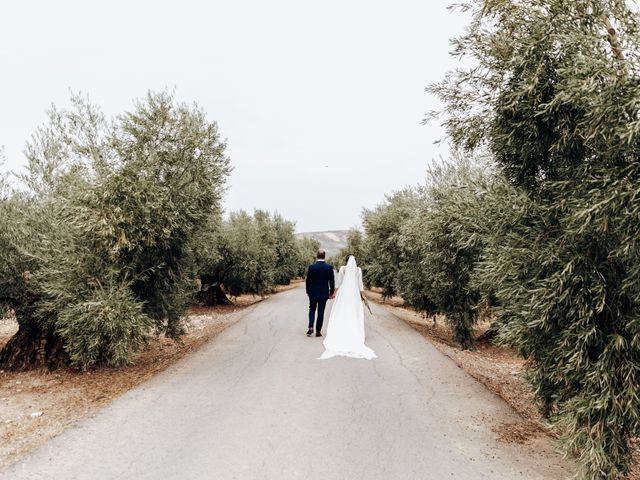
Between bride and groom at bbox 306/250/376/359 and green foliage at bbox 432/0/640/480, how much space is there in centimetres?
581

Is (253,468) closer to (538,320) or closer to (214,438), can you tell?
(214,438)

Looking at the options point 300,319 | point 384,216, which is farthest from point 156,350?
point 384,216

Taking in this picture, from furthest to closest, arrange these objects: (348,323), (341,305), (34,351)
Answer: (341,305), (348,323), (34,351)

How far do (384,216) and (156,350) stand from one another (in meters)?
18.1

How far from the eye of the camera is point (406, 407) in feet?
21.9

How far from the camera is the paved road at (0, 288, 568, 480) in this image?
469 cm

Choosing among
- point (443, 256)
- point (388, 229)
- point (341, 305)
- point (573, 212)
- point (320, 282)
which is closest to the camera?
point (573, 212)

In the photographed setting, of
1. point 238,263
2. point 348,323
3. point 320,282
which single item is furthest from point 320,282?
point 238,263

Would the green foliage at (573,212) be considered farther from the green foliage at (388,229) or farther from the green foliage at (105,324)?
the green foliage at (388,229)

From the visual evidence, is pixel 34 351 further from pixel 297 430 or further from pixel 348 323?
pixel 297 430

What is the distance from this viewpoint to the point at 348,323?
38.2 ft

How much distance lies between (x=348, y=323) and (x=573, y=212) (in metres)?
8.03

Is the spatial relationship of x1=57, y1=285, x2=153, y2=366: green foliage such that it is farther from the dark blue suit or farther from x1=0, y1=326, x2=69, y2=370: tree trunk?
the dark blue suit

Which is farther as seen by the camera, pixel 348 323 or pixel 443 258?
pixel 443 258
